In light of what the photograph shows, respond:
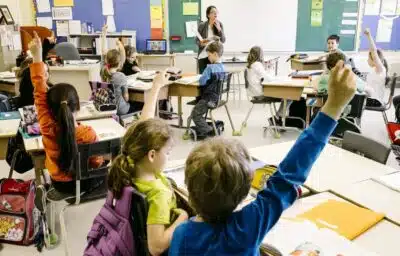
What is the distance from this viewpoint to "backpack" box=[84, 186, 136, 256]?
146 centimetres

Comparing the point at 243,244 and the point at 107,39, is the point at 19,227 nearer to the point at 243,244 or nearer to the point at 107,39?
the point at 243,244

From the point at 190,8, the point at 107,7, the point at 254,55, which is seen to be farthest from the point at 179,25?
the point at 254,55

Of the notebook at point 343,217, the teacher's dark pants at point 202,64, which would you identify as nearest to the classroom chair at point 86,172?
the notebook at point 343,217

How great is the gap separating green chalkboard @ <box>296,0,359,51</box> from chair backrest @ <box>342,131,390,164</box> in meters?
5.71

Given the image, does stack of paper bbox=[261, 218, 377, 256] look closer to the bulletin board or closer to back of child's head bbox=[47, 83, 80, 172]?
back of child's head bbox=[47, 83, 80, 172]

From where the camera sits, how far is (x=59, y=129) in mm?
2334

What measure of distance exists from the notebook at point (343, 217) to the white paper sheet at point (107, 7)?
22.4 ft

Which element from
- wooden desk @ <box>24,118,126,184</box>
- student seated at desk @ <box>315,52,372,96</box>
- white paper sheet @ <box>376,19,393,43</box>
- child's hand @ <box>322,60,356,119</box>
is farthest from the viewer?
white paper sheet @ <box>376,19,393,43</box>

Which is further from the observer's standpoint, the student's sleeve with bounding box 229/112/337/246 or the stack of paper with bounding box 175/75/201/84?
the stack of paper with bounding box 175/75/201/84

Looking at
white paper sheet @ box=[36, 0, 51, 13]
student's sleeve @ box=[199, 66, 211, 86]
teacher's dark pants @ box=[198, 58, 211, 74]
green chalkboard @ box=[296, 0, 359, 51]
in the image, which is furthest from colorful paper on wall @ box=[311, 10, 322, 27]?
white paper sheet @ box=[36, 0, 51, 13]

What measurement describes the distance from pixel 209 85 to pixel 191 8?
348 cm

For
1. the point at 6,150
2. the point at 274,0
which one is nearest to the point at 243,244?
the point at 6,150

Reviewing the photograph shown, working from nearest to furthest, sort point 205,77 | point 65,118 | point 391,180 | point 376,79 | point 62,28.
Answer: point 391,180 < point 65,118 < point 205,77 < point 376,79 < point 62,28

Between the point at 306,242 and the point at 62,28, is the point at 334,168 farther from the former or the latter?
the point at 62,28
